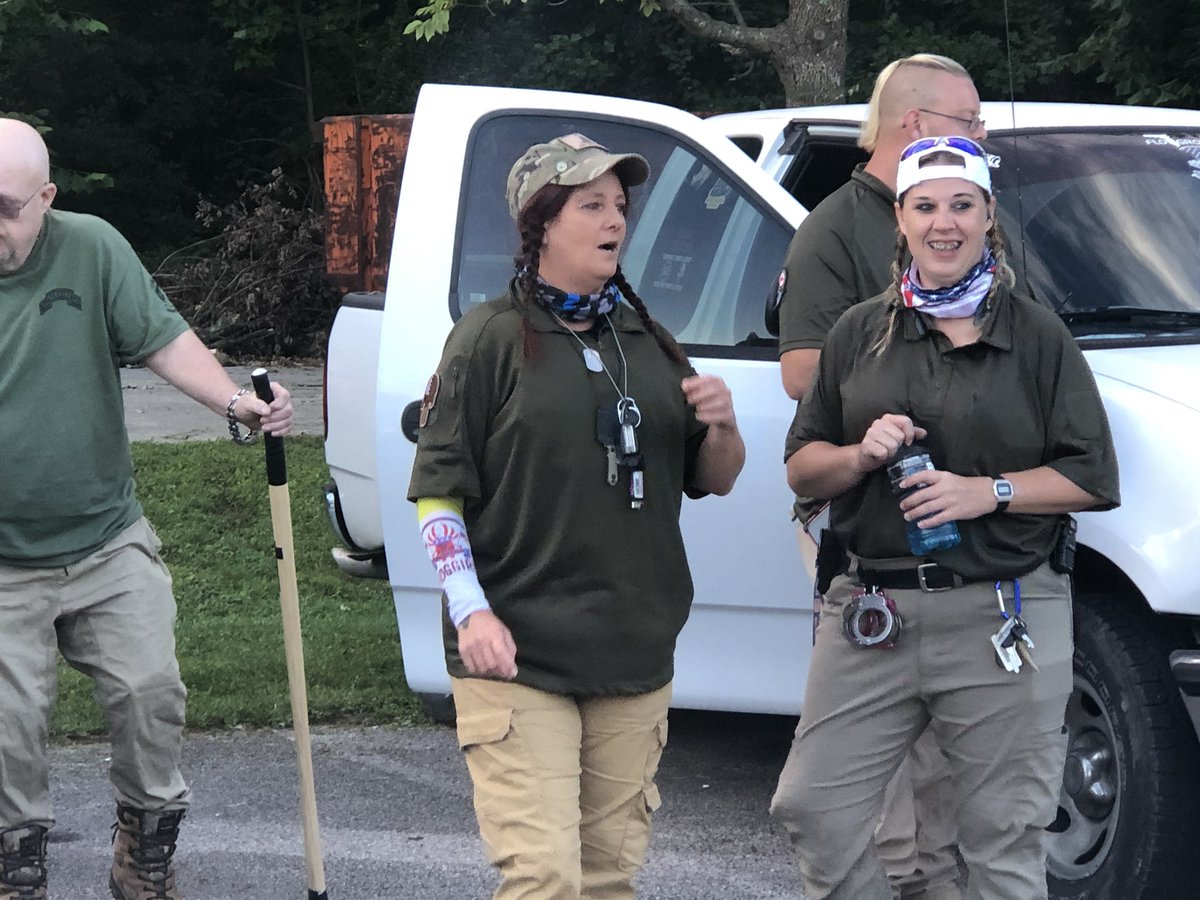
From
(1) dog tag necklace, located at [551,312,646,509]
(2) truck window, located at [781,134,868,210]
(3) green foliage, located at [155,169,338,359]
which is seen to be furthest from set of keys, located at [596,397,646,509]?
(3) green foliage, located at [155,169,338,359]

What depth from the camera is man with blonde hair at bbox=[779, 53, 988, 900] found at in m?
3.69

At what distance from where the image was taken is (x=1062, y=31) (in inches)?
651

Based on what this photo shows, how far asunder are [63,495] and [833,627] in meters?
1.75

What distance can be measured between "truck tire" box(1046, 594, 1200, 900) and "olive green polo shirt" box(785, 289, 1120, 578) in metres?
0.66

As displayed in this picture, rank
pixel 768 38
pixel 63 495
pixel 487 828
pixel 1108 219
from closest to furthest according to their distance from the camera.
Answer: pixel 487 828, pixel 63 495, pixel 1108 219, pixel 768 38

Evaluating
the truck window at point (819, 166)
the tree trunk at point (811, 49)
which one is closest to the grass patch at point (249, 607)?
the truck window at point (819, 166)

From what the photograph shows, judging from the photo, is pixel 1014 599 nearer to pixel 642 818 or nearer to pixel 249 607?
pixel 642 818

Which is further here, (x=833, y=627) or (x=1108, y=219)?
(x=1108, y=219)

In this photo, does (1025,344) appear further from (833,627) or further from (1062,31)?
(1062,31)

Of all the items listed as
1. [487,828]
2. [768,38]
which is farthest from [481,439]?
[768,38]

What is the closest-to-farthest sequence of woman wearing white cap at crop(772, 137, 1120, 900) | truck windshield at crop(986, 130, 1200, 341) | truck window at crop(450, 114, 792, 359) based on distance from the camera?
woman wearing white cap at crop(772, 137, 1120, 900) < truck windshield at crop(986, 130, 1200, 341) < truck window at crop(450, 114, 792, 359)

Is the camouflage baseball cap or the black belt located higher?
the camouflage baseball cap

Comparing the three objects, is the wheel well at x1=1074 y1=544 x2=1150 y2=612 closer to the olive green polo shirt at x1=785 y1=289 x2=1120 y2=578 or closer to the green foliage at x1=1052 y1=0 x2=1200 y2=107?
the olive green polo shirt at x1=785 y1=289 x2=1120 y2=578

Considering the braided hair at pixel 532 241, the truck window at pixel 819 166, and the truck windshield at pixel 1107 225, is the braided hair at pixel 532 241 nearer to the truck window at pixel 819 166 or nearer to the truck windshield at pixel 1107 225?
the truck windshield at pixel 1107 225
